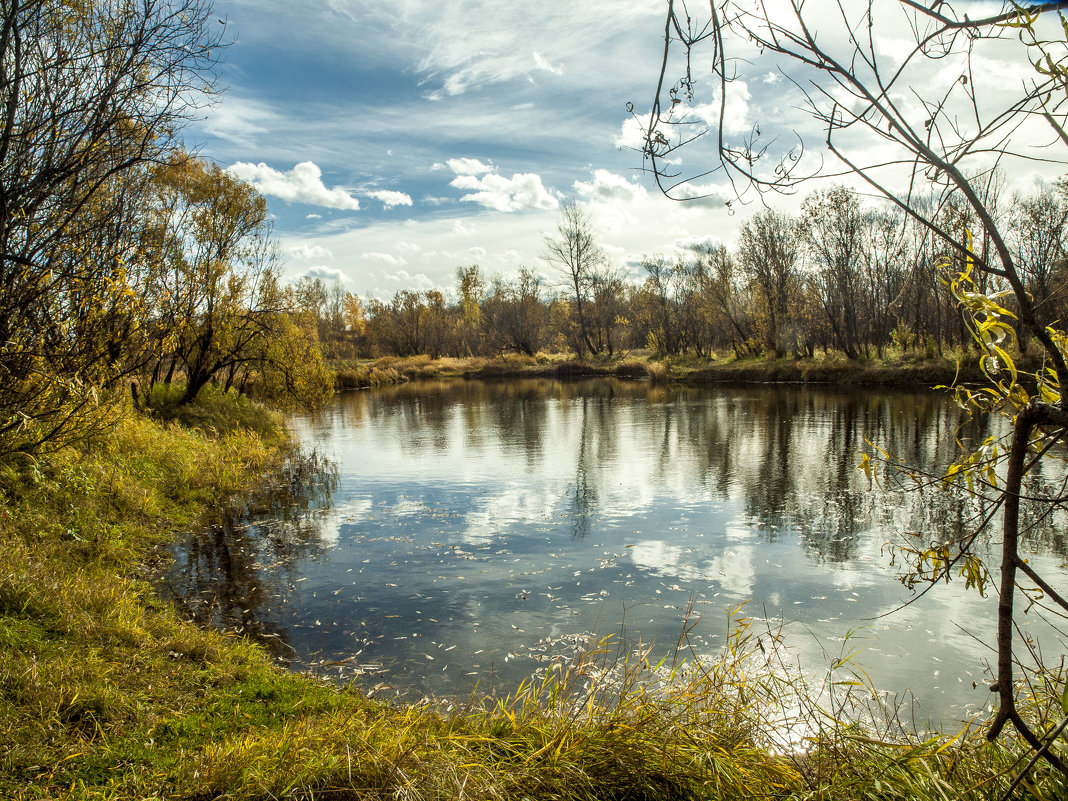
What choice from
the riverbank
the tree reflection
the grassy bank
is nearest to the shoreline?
the riverbank

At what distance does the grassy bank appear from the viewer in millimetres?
3096

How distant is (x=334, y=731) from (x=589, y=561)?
5853 millimetres

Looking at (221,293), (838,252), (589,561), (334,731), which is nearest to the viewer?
(334,731)

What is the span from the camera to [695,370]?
4475cm

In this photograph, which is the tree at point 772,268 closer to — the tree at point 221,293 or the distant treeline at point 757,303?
the distant treeline at point 757,303

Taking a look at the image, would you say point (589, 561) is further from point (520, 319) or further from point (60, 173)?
point (520, 319)

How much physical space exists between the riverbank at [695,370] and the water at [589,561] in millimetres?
7957

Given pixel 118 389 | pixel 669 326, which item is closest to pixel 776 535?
pixel 118 389

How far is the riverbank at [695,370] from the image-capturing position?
103 feet

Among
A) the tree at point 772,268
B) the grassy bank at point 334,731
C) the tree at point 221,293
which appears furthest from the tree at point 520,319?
the grassy bank at point 334,731

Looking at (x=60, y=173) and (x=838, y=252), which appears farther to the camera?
(x=838, y=252)

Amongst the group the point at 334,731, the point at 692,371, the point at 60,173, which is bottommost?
the point at 334,731

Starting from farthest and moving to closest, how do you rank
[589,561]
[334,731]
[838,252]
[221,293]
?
[838,252]
[221,293]
[589,561]
[334,731]

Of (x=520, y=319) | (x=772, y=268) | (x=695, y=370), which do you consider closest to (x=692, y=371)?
(x=695, y=370)
